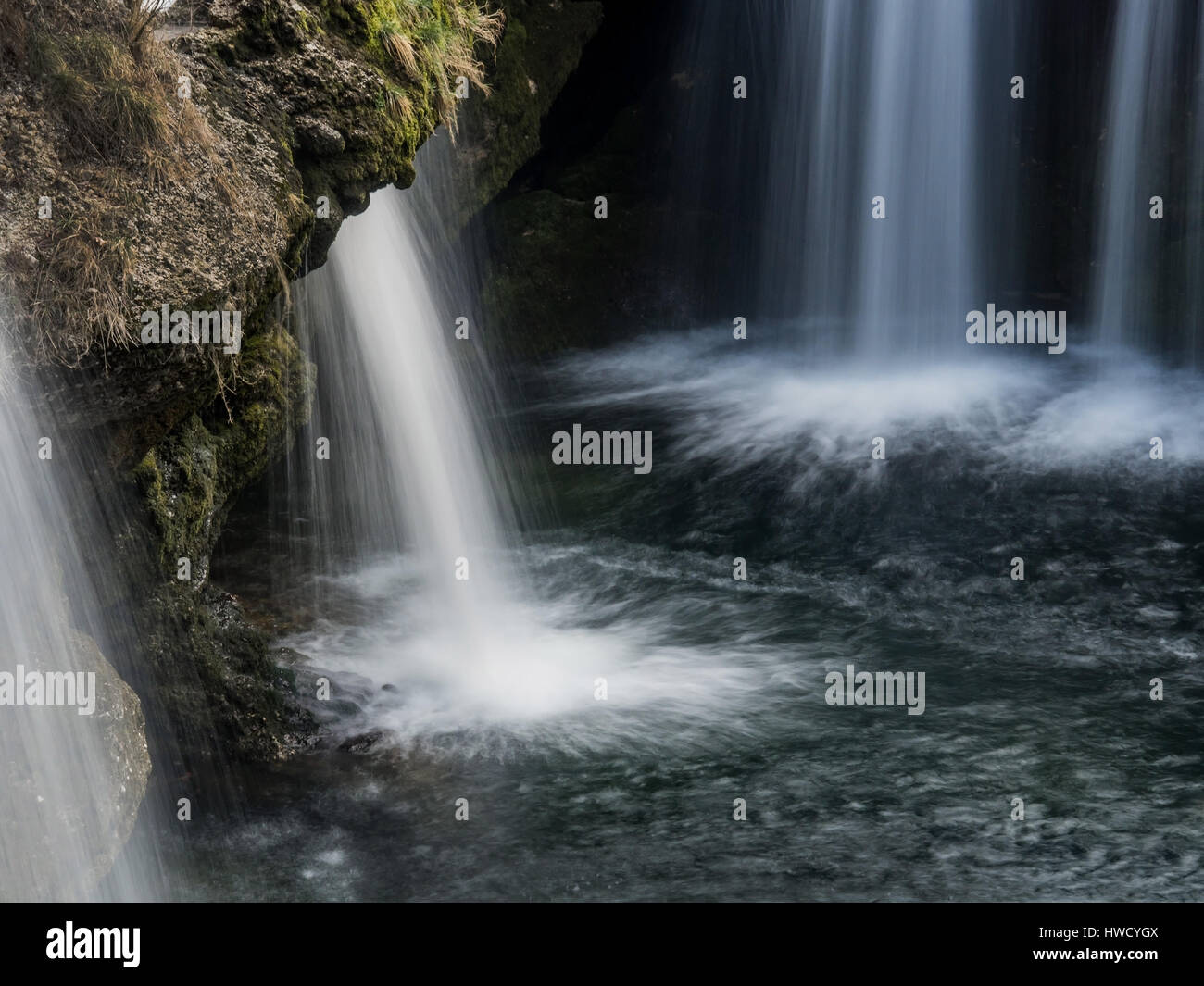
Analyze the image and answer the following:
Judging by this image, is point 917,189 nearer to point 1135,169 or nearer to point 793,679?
point 1135,169

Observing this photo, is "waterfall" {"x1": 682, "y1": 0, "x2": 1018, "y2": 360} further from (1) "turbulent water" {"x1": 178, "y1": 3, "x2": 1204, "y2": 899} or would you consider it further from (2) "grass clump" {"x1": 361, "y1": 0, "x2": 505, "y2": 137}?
(2) "grass clump" {"x1": 361, "y1": 0, "x2": 505, "y2": 137}

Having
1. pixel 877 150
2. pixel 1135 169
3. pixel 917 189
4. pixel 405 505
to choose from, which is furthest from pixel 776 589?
pixel 1135 169

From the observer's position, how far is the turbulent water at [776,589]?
6199 millimetres

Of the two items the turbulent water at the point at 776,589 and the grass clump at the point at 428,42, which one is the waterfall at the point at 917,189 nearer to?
the turbulent water at the point at 776,589

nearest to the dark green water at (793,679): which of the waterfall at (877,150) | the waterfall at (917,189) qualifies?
the waterfall at (917,189)

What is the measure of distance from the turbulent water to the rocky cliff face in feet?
3.10

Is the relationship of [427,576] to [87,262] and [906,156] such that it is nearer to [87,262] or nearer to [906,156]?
[87,262]

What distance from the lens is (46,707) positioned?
195 inches

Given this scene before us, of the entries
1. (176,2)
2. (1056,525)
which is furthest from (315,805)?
(1056,525)

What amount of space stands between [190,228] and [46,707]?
2.00 m

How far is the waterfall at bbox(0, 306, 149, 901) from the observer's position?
480 centimetres

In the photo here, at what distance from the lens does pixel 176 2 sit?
5934 millimetres

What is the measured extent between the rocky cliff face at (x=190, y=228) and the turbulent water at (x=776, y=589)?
945 millimetres

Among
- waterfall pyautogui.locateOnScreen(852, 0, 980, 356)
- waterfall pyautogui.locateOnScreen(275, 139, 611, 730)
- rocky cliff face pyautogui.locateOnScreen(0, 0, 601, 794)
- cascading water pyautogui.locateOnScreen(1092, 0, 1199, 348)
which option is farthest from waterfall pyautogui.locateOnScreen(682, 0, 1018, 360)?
rocky cliff face pyautogui.locateOnScreen(0, 0, 601, 794)
